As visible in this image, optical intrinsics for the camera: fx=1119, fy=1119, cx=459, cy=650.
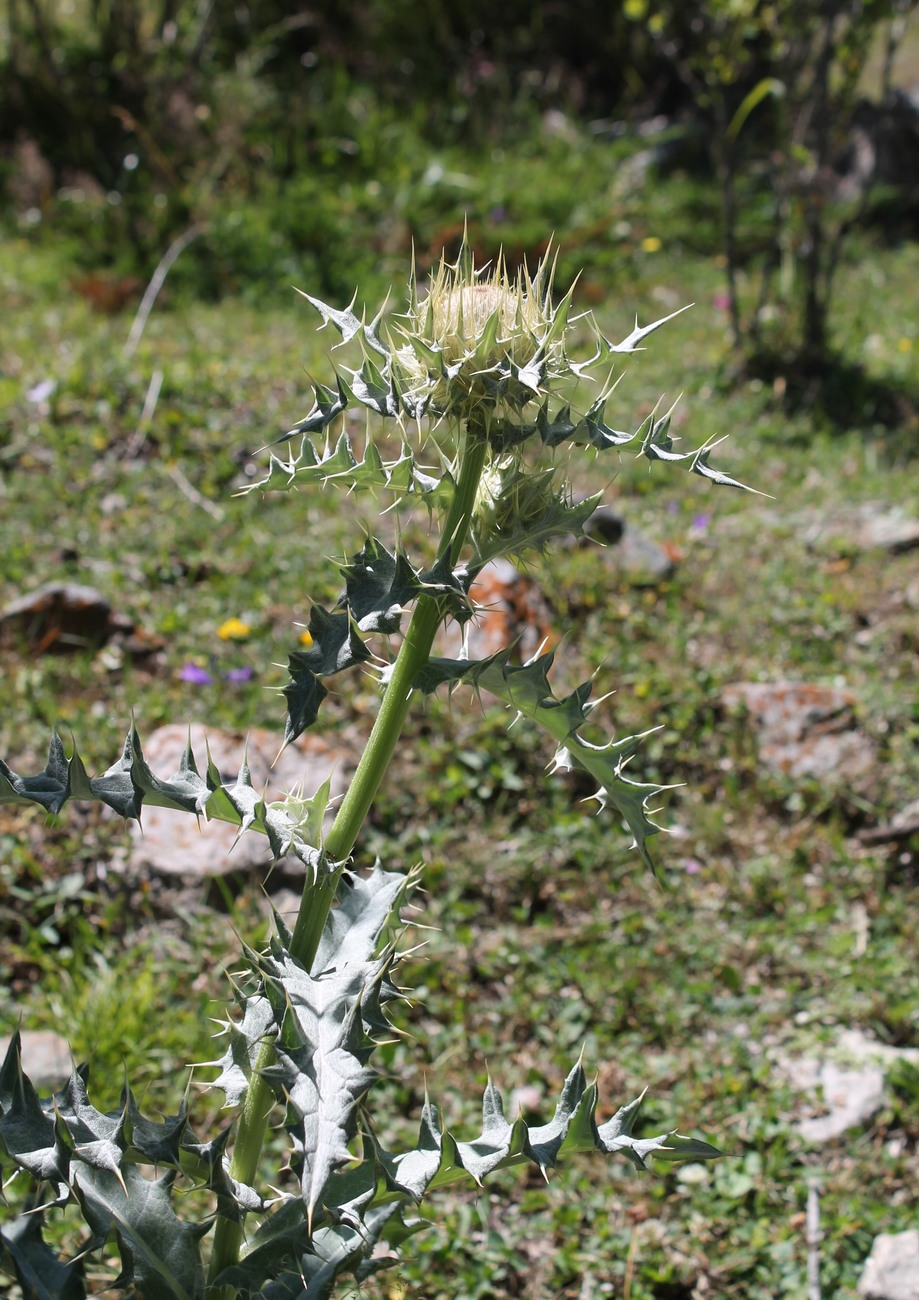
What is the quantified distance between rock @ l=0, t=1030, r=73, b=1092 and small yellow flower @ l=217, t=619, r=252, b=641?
1.46 metres

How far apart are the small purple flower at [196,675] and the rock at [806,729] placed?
5.37 ft

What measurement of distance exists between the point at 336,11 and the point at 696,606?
27.8 feet

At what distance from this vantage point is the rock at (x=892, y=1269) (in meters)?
2.09

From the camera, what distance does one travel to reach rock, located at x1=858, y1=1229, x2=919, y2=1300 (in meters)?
2.09

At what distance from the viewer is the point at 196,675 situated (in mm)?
3332

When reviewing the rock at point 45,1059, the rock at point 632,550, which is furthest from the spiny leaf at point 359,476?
the rock at point 632,550

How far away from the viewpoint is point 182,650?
3637mm

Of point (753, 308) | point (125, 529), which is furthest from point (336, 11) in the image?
point (125, 529)

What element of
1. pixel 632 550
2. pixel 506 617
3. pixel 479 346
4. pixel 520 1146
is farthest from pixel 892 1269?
pixel 632 550

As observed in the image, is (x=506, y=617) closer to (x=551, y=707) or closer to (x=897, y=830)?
(x=897, y=830)

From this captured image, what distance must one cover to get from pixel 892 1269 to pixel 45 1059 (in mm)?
1756

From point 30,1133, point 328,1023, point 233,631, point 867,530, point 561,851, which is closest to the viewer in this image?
point 328,1023

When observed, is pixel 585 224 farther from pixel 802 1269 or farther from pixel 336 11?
pixel 802 1269

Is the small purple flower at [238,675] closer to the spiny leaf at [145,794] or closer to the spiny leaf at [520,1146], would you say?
the spiny leaf at [145,794]
